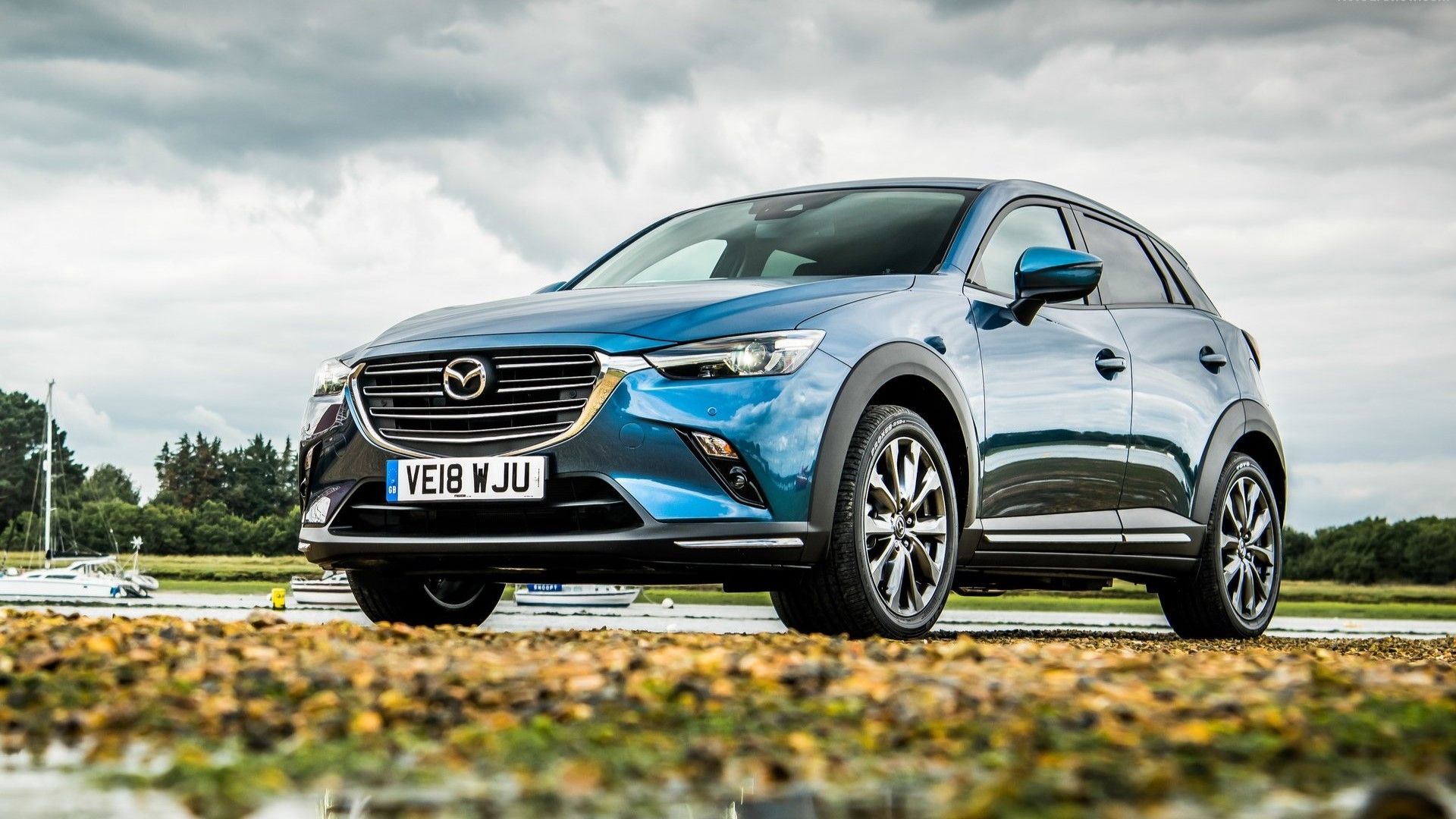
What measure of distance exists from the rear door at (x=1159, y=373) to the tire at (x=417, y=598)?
2863mm

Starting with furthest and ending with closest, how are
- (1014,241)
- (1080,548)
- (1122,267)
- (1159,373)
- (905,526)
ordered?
1. (1122,267)
2. (1159,373)
3. (1014,241)
4. (1080,548)
5. (905,526)

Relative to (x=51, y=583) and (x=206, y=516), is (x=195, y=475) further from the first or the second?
(x=51, y=583)

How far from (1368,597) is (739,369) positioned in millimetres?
57848

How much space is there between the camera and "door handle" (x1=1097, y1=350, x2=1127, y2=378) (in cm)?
663

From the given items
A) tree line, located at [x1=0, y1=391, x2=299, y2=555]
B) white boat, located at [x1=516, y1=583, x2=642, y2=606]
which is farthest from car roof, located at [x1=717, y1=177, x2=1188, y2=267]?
tree line, located at [x1=0, y1=391, x2=299, y2=555]

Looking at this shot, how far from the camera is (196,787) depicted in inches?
→ 92.2

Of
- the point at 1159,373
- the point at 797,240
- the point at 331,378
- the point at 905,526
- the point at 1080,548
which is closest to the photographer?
the point at 905,526

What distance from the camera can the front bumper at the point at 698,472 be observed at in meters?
4.98

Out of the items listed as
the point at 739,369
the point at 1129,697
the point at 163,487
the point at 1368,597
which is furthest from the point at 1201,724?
the point at 163,487

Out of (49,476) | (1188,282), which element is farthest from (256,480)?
(1188,282)

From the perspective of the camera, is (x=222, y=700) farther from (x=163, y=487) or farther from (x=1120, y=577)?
(x=163, y=487)

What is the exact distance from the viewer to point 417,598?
6.45m

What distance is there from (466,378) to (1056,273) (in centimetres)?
229

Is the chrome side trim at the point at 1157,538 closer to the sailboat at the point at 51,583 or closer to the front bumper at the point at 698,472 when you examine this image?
the front bumper at the point at 698,472
